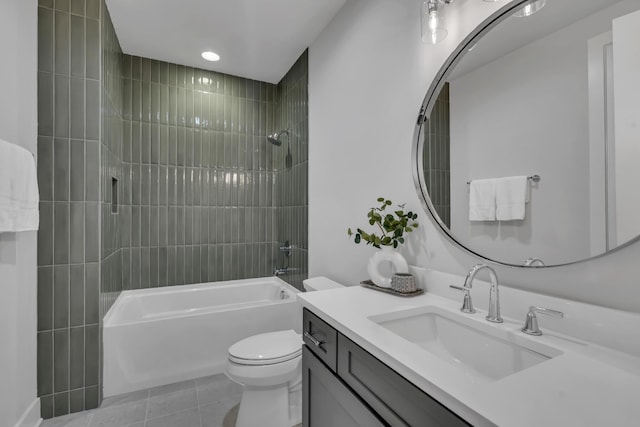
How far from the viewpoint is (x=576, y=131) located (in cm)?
88

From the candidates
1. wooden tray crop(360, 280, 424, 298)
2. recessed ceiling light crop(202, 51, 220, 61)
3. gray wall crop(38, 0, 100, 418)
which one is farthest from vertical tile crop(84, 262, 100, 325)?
recessed ceiling light crop(202, 51, 220, 61)

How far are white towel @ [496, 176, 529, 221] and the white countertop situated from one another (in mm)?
352

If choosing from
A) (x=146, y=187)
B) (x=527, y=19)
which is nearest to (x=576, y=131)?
(x=527, y=19)

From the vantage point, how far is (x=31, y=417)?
1649 mm

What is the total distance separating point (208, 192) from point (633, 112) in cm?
289

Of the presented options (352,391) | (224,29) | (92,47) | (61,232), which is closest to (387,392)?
(352,391)

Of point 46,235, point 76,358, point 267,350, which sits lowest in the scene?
point 76,358

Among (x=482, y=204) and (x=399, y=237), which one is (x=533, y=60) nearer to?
(x=482, y=204)

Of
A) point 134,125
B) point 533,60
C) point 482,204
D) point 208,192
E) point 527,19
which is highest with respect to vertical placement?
point 134,125

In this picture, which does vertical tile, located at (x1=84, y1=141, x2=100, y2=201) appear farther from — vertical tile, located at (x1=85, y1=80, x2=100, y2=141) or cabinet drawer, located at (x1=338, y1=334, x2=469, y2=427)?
cabinet drawer, located at (x1=338, y1=334, x2=469, y2=427)

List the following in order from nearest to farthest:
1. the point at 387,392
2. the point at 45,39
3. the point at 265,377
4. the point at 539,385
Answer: the point at 539,385, the point at 387,392, the point at 265,377, the point at 45,39

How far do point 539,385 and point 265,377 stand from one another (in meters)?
1.28

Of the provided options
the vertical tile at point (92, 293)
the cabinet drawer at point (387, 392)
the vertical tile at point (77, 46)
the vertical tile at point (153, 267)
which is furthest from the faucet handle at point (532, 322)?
the vertical tile at point (153, 267)

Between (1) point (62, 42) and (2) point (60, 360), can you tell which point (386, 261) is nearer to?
(2) point (60, 360)
